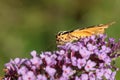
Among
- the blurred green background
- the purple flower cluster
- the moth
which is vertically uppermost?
the blurred green background

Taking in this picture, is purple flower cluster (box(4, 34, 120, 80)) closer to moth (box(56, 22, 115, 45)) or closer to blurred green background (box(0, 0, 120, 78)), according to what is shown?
moth (box(56, 22, 115, 45))

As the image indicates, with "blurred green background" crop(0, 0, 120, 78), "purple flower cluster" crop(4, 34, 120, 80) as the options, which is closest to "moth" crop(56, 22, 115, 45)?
"purple flower cluster" crop(4, 34, 120, 80)

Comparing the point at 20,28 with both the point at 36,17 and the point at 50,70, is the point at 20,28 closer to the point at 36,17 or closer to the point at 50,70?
the point at 36,17

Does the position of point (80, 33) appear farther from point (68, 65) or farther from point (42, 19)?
Result: point (42, 19)

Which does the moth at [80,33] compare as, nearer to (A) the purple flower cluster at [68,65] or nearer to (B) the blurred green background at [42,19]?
(A) the purple flower cluster at [68,65]

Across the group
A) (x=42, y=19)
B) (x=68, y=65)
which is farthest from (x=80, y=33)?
(x=42, y=19)

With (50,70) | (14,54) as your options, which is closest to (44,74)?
(50,70)
